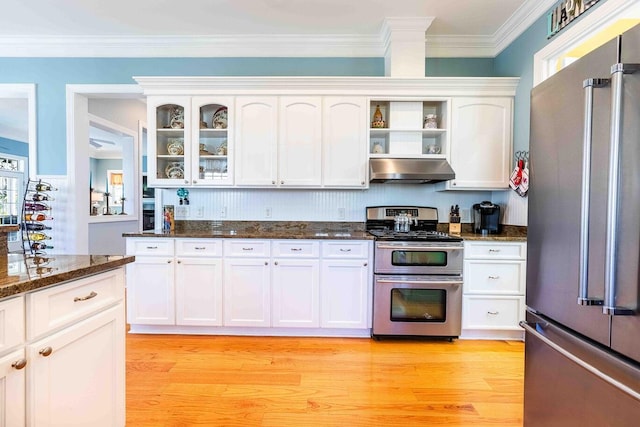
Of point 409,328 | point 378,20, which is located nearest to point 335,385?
point 409,328

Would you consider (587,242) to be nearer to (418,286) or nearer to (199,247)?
(418,286)

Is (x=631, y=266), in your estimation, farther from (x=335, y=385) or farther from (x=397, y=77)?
(x=397, y=77)

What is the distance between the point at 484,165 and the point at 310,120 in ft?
5.58

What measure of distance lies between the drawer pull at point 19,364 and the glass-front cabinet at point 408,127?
2742 mm

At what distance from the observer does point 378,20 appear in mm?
3043

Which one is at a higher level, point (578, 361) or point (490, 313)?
point (578, 361)

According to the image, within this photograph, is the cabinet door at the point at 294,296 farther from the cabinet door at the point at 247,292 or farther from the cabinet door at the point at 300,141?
the cabinet door at the point at 300,141

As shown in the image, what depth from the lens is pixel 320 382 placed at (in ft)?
7.13

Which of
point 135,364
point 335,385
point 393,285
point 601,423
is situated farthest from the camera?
point 393,285

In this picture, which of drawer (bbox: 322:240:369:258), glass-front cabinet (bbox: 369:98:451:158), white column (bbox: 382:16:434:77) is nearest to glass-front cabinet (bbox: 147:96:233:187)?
drawer (bbox: 322:240:369:258)

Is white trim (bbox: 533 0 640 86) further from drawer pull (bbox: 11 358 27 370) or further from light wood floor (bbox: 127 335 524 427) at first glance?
drawer pull (bbox: 11 358 27 370)

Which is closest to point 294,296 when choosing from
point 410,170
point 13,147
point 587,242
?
point 410,170

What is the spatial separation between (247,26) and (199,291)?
98.7 inches

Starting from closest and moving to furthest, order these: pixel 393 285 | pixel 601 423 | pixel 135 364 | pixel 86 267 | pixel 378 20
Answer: pixel 601 423 → pixel 86 267 → pixel 135 364 → pixel 393 285 → pixel 378 20
